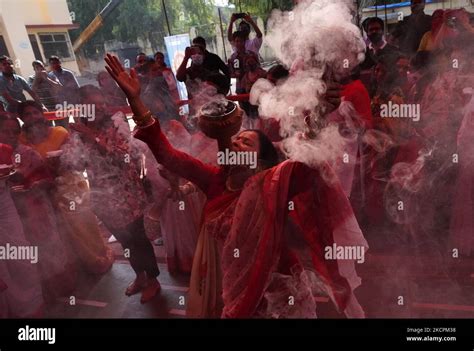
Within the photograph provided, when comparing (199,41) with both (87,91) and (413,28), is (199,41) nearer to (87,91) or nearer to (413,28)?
(87,91)

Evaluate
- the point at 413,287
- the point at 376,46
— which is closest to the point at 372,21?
the point at 376,46

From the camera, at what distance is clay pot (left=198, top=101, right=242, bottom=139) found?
76.0 inches

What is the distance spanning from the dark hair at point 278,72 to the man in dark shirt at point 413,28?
0.59 meters

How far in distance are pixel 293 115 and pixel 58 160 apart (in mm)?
1443

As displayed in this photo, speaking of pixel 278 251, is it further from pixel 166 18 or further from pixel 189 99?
pixel 166 18

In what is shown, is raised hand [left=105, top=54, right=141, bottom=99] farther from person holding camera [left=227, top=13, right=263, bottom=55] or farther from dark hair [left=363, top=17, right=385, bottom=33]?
dark hair [left=363, top=17, right=385, bottom=33]

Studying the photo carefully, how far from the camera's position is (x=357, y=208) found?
2.12 metres

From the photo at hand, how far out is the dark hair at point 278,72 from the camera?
2.03 meters

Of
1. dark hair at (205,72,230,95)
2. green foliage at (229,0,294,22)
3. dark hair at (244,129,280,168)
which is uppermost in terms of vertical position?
green foliage at (229,0,294,22)

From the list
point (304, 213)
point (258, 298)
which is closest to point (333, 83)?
point (304, 213)

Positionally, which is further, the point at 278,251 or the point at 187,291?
the point at 187,291

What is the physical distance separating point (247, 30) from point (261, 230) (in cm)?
107

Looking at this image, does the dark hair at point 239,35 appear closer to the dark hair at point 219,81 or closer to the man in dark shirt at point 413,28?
the dark hair at point 219,81

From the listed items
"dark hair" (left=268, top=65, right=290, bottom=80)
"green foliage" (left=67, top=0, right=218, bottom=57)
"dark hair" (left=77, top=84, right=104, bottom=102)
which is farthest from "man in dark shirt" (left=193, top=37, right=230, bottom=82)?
"dark hair" (left=77, top=84, right=104, bottom=102)
